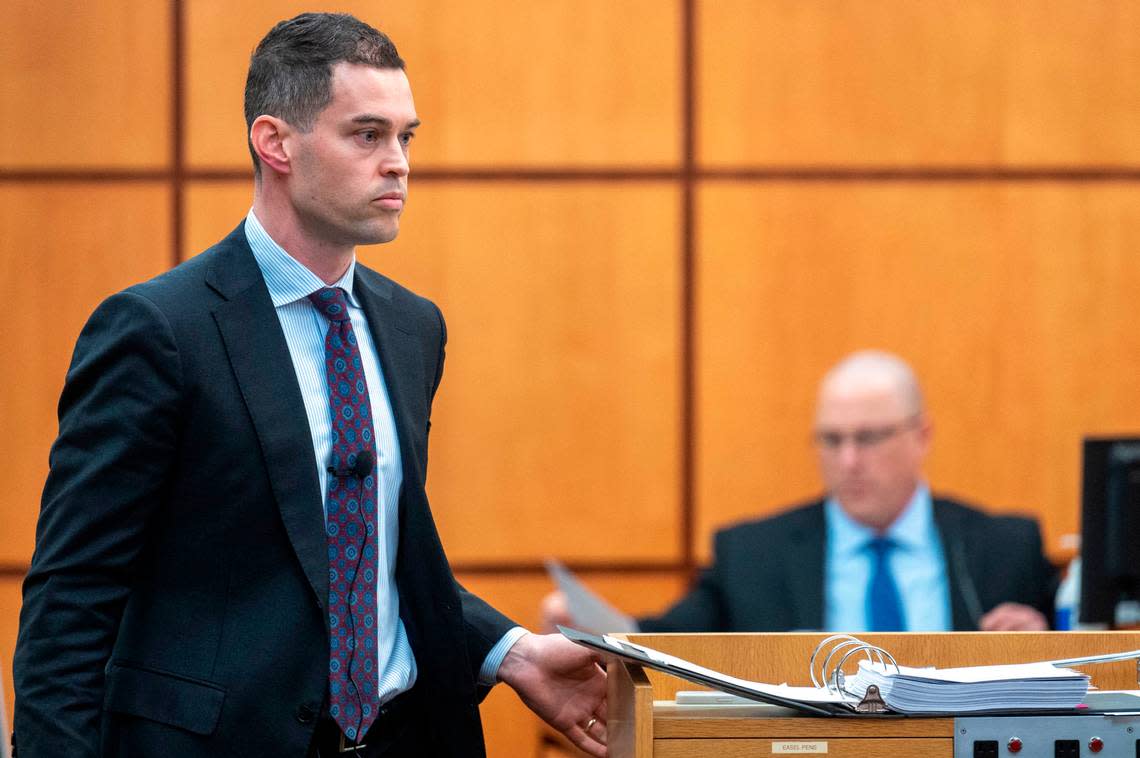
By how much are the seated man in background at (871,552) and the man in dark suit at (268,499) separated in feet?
5.44

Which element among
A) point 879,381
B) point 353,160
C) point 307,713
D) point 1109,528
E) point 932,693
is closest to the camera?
point 932,693

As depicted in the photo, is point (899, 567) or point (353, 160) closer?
point (353, 160)

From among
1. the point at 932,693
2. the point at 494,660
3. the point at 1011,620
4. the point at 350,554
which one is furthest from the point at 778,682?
the point at 1011,620

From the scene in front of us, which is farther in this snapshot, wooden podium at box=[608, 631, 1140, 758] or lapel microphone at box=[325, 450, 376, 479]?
lapel microphone at box=[325, 450, 376, 479]

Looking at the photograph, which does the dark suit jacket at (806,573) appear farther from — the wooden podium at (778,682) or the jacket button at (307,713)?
the jacket button at (307,713)

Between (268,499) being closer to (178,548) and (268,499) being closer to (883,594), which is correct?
(178,548)

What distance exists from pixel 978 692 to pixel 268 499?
86 cm

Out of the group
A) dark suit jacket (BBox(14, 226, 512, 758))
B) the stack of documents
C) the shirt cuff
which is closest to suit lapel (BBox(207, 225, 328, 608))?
dark suit jacket (BBox(14, 226, 512, 758))

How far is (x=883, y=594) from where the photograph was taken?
3549mm

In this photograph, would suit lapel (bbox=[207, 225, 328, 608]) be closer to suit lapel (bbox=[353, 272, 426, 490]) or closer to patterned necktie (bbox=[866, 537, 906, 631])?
suit lapel (bbox=[353, 272, 426, 490])

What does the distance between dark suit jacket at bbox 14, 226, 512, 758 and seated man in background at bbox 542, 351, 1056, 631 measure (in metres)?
1.82

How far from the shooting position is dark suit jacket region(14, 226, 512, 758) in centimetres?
167

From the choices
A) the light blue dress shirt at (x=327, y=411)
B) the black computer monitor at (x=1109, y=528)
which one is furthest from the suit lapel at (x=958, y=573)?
the light blue dress shirt at (x=327, y=411)

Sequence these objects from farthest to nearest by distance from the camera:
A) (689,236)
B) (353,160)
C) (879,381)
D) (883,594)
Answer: (689,236)
(879,381)
(883,594)
(353,160)
